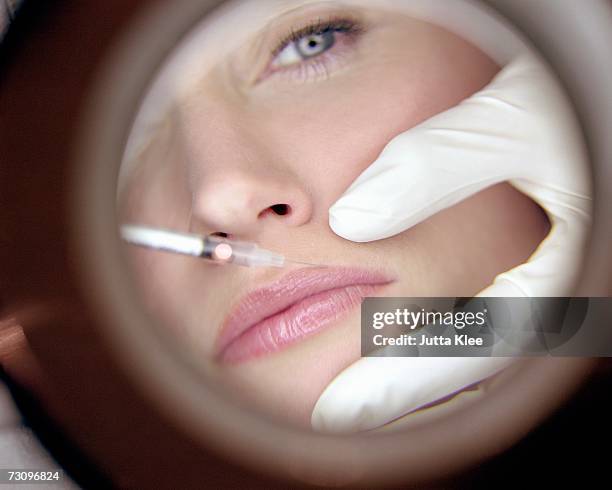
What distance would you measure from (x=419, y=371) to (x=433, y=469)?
0.10m

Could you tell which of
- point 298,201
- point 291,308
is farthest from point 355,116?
point 291,308

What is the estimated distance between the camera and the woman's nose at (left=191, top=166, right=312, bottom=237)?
0.58 m

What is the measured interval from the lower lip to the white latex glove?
59 millimetres

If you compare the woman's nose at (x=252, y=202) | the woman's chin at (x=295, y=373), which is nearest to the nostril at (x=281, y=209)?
the woman's nose at (x=252, y=202)

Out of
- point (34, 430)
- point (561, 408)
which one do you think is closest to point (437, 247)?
point (561, 408)

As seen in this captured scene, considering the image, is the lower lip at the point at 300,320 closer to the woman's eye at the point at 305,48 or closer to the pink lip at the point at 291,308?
the pink lip at the point at 291,308

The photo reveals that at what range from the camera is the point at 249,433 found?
567 millimetres

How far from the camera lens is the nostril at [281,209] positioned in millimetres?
581

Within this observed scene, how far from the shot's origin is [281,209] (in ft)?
1.91

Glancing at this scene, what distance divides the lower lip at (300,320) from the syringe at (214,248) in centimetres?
4

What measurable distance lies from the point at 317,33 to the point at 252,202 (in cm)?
27

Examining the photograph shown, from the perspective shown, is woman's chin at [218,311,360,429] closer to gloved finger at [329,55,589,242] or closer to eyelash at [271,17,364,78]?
gloved finger at [329,55,589,242]

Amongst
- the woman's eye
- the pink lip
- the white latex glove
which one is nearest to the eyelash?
the woman's eye

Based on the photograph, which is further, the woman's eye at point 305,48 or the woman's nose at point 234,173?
the woman's eye at point 305,48
